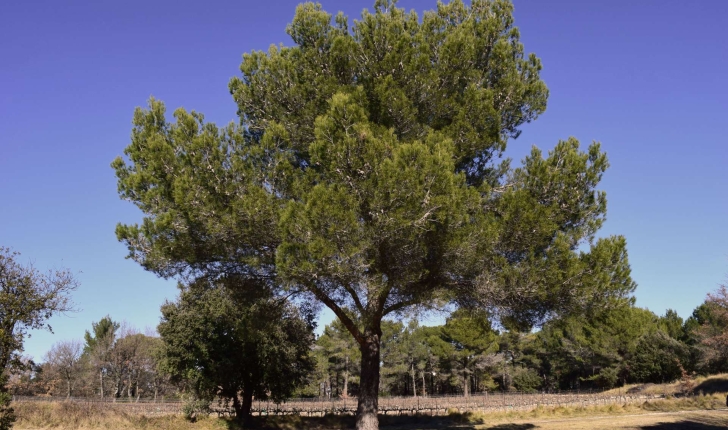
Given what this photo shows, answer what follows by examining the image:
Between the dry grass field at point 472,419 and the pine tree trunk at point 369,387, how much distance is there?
10.0 meters

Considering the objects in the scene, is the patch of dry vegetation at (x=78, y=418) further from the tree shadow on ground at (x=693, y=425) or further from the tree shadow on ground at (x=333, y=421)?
the tree shadow on ground at (x=693, y=425)

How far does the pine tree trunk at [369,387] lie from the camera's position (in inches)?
534

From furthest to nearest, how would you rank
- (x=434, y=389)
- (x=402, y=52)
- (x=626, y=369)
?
(x=434, y=389) → (x=626, y=369) → (x=402, y=52)

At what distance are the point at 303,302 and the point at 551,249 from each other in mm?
7926

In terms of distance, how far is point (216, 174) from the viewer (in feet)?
38.8

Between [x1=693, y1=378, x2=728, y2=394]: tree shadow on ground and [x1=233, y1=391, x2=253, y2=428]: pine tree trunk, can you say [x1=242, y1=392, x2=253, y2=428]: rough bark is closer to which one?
[x1=233, y1=391, x2=253, y2=428]: pine tree trunk

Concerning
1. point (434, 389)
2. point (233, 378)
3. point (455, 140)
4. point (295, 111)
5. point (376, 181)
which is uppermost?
point (295, 111)

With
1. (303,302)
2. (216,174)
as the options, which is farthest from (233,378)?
(216,174)

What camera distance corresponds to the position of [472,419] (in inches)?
1131

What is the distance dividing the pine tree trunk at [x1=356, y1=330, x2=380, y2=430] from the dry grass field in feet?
32.9

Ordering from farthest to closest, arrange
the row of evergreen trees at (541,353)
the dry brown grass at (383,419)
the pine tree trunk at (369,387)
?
1. the row of evergreen trees at (541,353)
2. the dry brown grass at (383,419)
3. the pine tree trunk at (369,387)

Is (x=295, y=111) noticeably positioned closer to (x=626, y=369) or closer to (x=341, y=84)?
(x=341, y=84)

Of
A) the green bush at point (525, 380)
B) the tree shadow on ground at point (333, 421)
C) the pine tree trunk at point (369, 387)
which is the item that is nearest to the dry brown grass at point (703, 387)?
the green bush at point (525, 380)

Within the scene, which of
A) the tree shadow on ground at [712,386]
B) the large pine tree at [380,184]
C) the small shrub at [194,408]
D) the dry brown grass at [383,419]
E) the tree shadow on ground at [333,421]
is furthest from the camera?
the tree shadow on ground at [712,386]
